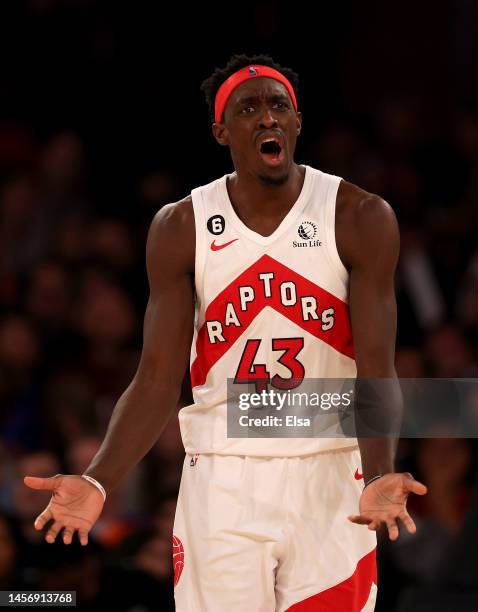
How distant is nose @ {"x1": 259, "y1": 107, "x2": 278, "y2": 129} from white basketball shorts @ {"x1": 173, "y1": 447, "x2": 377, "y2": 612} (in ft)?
3.47

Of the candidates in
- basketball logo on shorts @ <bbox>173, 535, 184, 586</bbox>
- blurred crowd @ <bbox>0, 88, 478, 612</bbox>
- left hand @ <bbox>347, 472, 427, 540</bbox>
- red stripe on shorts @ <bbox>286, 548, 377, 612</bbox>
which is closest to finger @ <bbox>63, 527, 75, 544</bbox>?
basketball logo on shorts @ <bbox>173, 535, 184, 586</bbox>

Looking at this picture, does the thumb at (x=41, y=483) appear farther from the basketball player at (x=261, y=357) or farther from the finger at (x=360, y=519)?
the finger at (x=360, y=519)

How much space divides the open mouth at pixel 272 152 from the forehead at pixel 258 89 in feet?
0.55

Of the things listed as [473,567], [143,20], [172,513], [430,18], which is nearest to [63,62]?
[143,20]

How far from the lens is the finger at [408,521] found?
11.9ft

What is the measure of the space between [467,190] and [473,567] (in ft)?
18.8

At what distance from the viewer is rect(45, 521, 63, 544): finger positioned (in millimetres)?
3887

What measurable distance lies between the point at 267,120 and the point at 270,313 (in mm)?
615

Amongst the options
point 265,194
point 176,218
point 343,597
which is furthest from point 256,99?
point 343,597

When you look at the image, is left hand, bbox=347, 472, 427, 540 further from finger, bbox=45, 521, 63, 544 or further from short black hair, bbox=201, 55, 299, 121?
short black hair, bbox=201, 55, 299, 121

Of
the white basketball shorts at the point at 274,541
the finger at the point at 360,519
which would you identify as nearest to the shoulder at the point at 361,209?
the white basketball shorts at the point at 274,541

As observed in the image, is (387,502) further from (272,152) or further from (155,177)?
(155,177)

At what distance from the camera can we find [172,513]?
20.1 ft

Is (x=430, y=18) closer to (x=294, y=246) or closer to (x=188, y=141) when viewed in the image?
(x=188, y=141)
